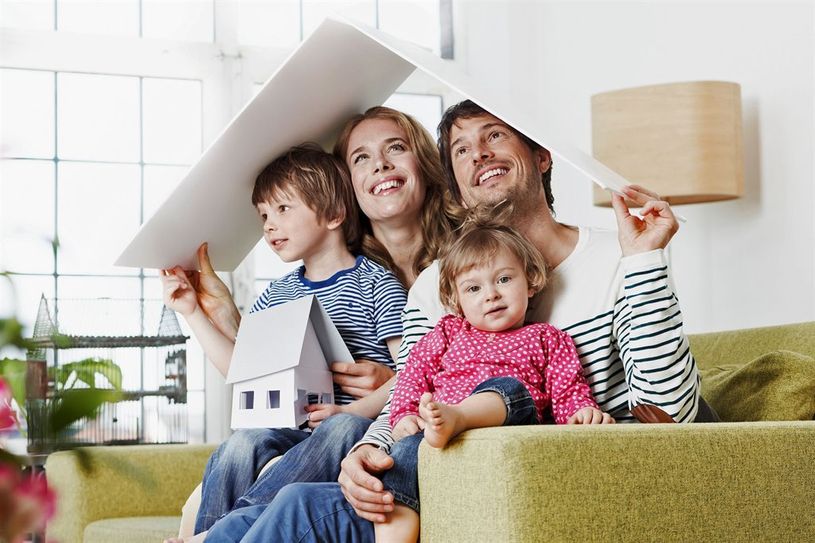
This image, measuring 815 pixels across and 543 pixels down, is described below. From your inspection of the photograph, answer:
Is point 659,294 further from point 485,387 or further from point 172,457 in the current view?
point 172,457

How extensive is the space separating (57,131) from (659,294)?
10.4 feet

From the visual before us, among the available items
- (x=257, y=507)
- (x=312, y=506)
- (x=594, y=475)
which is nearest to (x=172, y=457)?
(x=257, y=507)

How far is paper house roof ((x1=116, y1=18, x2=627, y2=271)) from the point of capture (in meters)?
1.89

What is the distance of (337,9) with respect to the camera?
14.8 feet

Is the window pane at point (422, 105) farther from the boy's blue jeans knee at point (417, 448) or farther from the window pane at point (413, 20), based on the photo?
the boy's blue jeans knee at point (417, 448)

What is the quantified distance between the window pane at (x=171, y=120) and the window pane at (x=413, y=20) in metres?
0.91

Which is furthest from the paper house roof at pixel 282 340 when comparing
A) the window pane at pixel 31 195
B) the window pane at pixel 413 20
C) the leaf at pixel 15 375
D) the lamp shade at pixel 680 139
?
the window pane at pixel 413 20

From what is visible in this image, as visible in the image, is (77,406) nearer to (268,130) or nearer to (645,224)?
(645,224)

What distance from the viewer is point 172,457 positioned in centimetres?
245

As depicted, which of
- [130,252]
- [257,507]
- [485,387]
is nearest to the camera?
[485,387]

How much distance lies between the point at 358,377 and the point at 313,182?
0.41 meters

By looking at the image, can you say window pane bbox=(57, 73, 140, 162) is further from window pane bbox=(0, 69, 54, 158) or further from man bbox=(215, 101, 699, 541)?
man bbox=(215, 101, 699, 541)

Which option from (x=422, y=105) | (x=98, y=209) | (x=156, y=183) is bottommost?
(x=98, y=209)

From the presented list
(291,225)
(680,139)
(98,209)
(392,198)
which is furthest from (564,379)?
(98,209)
